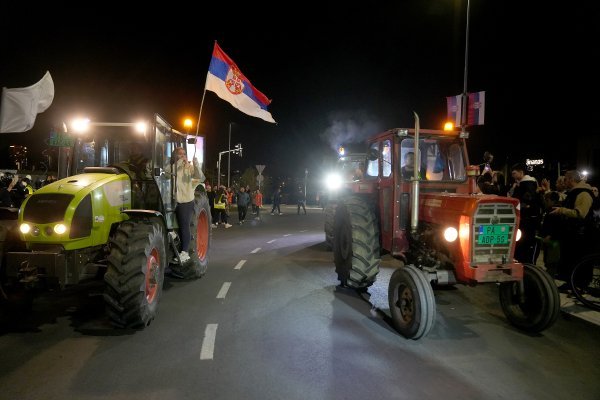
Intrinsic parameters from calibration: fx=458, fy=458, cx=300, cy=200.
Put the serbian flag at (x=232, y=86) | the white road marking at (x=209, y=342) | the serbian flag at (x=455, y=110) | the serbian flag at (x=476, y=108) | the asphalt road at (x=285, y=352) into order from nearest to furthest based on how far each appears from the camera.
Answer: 1. the asphalt road at (x=285, y=352)
2. the white road marking at (x=209, y=342)
3. the serbian flag at (x=232, y=86)
4. the serbian flag at (x=476, y=108)
5. the serbian flag at (x=455, y=110)

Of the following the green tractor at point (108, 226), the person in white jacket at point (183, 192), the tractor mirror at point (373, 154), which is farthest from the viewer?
the person in white jacket at point (183, 192)

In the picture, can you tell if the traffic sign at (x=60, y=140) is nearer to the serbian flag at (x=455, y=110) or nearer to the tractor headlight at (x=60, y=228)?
the tractor headlight at (x=60, y=228)

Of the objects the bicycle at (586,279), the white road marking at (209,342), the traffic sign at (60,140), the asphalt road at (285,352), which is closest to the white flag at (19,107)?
the traffic sign at (60,140)

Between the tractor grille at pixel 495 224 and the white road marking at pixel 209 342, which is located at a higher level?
the tractor grille at pixel 495 224

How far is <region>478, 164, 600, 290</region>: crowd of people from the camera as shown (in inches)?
300

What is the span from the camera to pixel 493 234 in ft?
18.8

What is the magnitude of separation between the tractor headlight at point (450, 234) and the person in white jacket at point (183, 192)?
434 centimetres

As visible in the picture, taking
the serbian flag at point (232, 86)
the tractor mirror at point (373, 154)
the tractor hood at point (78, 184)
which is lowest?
the tractor hood at point (78, 184)

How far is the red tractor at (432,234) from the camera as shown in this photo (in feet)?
18.4

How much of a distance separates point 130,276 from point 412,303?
135 inches

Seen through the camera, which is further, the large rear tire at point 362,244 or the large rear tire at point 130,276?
the large rear tire at point 362,244

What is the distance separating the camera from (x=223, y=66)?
435 inches

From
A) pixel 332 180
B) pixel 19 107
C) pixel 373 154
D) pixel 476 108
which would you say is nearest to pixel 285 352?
pixel 373 154

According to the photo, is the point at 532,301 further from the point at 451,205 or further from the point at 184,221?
the point at 184,221
